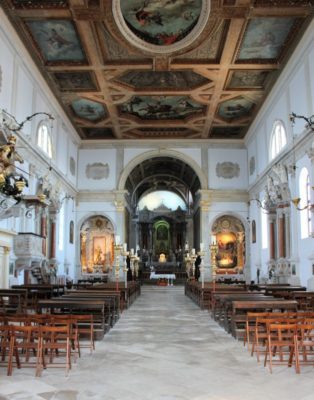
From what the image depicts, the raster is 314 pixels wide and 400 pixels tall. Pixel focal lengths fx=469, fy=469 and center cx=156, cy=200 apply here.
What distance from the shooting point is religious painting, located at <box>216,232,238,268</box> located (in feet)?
97.3

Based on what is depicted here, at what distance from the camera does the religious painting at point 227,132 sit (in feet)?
93.3

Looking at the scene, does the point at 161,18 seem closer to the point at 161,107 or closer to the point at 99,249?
the point at 161,107

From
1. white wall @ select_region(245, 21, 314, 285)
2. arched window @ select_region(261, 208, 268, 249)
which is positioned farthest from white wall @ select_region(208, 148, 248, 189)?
white wall @ select_region(245, 21, 314, 285)

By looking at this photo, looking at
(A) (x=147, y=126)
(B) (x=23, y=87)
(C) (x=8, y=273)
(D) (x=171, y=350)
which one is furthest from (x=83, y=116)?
(D) (x=171, y=350)

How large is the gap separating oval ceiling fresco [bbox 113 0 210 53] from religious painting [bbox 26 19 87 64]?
1995 millimetres

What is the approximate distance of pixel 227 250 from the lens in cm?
2983

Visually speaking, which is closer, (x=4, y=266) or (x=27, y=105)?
(x=4, y=266)

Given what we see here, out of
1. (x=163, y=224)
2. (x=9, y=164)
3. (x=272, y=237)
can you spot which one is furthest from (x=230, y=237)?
(x=9, y=164)

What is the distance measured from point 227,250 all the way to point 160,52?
50.0 feet

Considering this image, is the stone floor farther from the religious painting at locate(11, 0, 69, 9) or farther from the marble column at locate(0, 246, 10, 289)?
the religious painting at locate(11, 0, 69, 9)

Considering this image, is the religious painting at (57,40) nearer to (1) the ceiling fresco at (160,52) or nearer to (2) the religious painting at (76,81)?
(1) the ceiling fresco at (160,52)

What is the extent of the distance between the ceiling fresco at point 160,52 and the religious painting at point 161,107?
5 centimetres

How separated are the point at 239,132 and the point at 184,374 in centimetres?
2387

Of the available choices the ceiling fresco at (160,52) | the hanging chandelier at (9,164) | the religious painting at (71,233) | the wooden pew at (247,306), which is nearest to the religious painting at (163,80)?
the ceiling fresco at (160,52)
